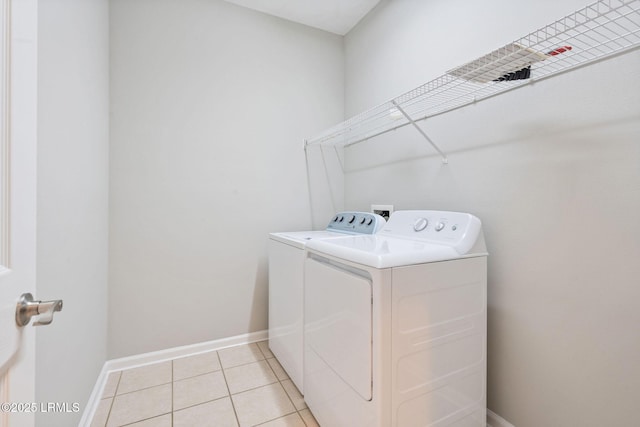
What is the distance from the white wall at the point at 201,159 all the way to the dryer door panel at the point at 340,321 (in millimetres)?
926

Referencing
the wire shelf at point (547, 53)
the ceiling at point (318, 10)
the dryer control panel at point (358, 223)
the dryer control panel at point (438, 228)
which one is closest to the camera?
the wire shelf at point (547, 53)

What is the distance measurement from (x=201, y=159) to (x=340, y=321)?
4.95 ft

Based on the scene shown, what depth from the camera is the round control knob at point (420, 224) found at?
1396 mm

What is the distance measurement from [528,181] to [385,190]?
916 mm

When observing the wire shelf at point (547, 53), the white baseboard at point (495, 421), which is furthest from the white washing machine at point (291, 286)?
the white baseboard at point (495, 421)

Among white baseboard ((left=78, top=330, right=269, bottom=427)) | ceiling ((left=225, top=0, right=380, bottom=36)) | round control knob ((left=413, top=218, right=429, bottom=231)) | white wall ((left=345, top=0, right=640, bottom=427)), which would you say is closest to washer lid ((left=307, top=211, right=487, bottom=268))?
round control knob ((left=413, top=218, right=429, bottom=231))

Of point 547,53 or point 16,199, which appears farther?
point 547,53

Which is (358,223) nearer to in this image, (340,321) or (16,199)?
(340,321)

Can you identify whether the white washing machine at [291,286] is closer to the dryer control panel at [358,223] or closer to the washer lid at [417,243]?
the dryer control panel at [358,223]

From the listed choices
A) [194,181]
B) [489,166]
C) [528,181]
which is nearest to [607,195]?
[528,181]

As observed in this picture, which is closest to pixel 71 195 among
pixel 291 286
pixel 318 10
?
pixel 291 286

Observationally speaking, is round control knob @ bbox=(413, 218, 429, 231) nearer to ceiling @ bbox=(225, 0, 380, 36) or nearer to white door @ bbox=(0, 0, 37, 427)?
white door @ bbox=(0, 0, 37, 427)

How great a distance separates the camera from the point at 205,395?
1.53m

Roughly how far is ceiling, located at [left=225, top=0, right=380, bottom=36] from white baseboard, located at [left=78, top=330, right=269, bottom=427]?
251 centimetres
